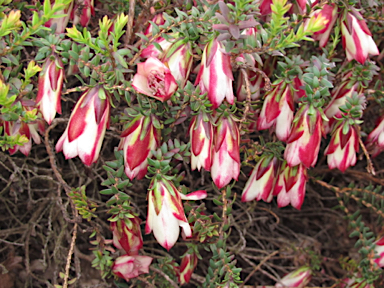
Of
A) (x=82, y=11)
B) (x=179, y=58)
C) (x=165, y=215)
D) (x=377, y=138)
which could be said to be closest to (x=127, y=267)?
(x=165, y=215)

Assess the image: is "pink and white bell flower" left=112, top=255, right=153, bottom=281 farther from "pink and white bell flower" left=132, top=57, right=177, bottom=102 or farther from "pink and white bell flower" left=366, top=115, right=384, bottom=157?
"pink and white bell flower" left=366, top=115, right=384, bottom=157

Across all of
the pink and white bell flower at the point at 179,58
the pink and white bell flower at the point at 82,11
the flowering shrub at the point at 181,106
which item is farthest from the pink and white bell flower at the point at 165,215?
the pink and white bell flower at the point at 82,11

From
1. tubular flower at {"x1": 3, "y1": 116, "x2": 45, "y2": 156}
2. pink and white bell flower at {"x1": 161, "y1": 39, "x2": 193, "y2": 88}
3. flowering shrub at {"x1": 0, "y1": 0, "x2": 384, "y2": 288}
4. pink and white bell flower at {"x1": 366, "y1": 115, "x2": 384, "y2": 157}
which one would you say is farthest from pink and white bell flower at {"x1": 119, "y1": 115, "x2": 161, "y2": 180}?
pink and white bell flower at {"x1": 366, "y1": 115, "x2": 384, "y2": 157}

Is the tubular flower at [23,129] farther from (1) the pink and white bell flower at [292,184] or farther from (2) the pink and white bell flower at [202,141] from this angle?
(1) the pink and white bell flower at [292,184]

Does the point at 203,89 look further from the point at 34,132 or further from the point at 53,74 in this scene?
the point at 34,132

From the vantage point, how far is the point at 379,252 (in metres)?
1.01

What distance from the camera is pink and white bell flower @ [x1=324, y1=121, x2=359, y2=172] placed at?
2.89 ft

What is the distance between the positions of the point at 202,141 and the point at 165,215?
0.52 ft

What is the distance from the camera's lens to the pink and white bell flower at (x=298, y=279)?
1077mm

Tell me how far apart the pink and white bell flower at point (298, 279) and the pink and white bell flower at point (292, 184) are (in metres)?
0.31

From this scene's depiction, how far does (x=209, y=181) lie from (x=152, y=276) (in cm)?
35

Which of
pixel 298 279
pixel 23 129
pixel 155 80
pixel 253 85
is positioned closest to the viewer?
pixel 155 80

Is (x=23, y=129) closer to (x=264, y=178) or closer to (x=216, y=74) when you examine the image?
(x=216, y=74)

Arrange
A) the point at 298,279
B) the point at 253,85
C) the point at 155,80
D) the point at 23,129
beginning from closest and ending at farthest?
the point at 155,80
the point at 23,129
the point at 253,85
the point at 298,279
